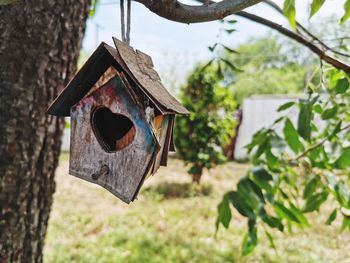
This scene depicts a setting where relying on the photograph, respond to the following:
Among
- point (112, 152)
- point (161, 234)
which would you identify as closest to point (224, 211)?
point (112, 152)

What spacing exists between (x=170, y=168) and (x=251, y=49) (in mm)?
26993

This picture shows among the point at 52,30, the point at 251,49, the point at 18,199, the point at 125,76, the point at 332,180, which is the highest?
the point at 251,49

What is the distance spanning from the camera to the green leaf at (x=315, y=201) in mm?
1425

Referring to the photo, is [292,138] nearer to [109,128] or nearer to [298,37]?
[298,37]

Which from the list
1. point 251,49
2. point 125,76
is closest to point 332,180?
point 125,76

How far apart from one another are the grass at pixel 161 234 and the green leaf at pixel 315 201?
189 cm

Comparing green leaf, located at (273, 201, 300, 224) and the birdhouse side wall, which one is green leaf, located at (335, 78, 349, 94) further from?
the birdhouse side wall

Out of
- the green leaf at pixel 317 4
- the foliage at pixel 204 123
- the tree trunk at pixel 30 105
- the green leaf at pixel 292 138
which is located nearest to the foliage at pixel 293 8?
the green leaf at pixel 317 4

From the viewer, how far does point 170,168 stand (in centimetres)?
800

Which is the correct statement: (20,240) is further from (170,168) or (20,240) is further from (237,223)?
(170,168)

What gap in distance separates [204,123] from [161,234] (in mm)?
2679

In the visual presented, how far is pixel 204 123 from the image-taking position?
6410mm

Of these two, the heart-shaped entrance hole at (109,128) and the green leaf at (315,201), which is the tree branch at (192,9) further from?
the green leaf at (315,201)

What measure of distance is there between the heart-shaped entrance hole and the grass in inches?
102
